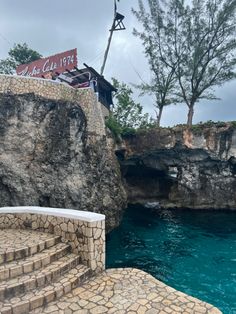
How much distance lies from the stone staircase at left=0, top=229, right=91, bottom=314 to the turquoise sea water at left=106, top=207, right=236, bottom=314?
471 centimetres

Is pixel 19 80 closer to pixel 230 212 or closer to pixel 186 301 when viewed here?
pixel 186 301

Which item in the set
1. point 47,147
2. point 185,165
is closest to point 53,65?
point 47,147

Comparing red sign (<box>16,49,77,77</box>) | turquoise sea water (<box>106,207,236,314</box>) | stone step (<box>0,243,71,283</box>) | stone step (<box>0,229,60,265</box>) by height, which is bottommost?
turquoise sea water (<box>106,207,236,314</box>)

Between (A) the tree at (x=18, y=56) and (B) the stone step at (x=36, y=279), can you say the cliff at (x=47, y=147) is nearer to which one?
(B) the stone step at (x=36, y=279)

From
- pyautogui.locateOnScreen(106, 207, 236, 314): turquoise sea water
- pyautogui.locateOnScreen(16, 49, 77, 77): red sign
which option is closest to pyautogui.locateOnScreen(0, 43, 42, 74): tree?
pyautogui.locateOnScreen(16, 49, 77, 77): red sign

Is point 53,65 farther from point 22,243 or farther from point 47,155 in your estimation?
point 22,243

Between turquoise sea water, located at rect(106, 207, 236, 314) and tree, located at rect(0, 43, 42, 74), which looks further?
tree, located at rect(0, 43, 42, 74)

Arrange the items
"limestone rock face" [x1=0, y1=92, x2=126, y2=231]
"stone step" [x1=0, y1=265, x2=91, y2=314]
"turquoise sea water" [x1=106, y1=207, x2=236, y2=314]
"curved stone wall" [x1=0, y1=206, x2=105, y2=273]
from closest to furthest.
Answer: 1. "stone step" [x1=0, y1=265, x2=91, y2=314]
2. "curved stone wall" [x1=0, y1=206, x2=105, y2=273]
3. "turquoise sea water" [x1=106, y1=207, x2=236, y2=314]
4. "limestone rock face" [x1=0, y1=92, x2=126, y2=231]

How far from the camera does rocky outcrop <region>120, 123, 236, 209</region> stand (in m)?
18.6

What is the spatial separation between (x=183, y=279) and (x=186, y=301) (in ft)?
15.5

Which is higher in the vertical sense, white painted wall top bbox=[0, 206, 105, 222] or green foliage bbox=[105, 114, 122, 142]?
green foliage bbox=[105, 114, 122, 142]

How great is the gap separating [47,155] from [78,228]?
7.46 m

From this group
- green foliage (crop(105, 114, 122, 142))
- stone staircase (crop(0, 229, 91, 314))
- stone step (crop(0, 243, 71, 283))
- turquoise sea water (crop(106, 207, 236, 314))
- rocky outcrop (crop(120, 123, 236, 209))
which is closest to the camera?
stone staircase (crop(0, 229, 91, 314))

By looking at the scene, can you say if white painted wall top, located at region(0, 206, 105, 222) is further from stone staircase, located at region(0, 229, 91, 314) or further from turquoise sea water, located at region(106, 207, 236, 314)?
turquoise sea water, located at region(106, 207, 236, 314)
